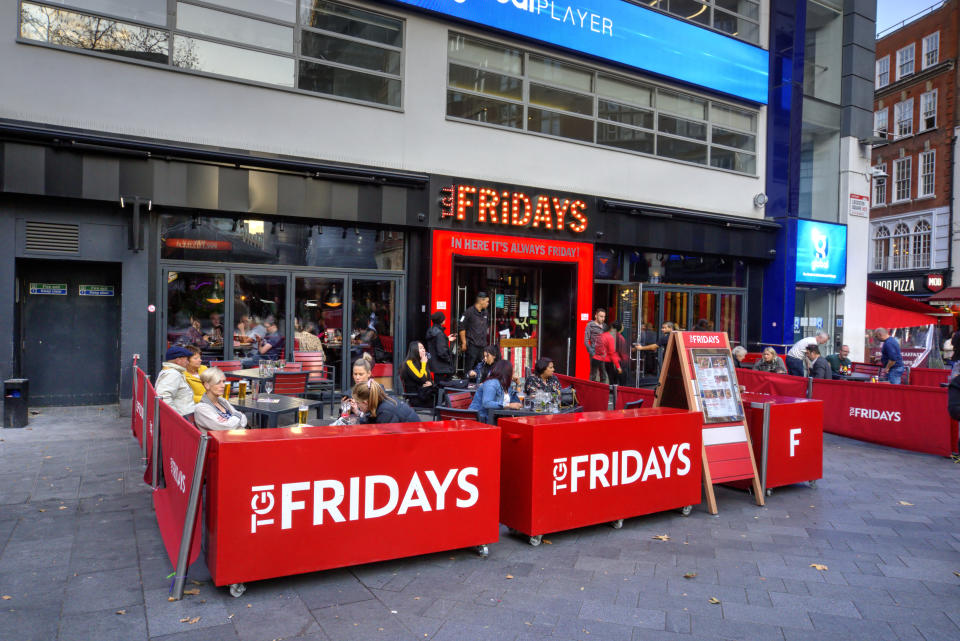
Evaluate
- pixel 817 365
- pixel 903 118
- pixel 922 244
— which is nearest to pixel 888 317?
pixel 817 365

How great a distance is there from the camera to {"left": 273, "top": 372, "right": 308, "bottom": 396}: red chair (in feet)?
31.5

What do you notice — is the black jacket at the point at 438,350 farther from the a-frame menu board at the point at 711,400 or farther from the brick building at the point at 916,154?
the brick building at the point at 916,154

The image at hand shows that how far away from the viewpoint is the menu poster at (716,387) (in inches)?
281

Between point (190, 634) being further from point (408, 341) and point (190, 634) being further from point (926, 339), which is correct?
point (926, 339)

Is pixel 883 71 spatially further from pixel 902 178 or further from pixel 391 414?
pixel 391 414

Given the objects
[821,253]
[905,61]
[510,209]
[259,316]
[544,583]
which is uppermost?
[905,61]

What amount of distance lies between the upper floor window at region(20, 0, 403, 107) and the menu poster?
8.29m

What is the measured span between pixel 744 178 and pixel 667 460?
13.8 meters

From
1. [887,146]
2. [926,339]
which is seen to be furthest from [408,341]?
[887,146]

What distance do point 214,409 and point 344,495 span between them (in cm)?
218

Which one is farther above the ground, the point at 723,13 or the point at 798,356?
the point at 723,13

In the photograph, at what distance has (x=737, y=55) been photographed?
17.6m

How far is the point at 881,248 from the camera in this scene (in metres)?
40.5

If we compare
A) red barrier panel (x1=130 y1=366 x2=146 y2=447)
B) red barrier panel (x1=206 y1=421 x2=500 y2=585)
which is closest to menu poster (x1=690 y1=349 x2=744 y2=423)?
red barrier panel (x1=206 y1=421 x2=500 y2=585)
